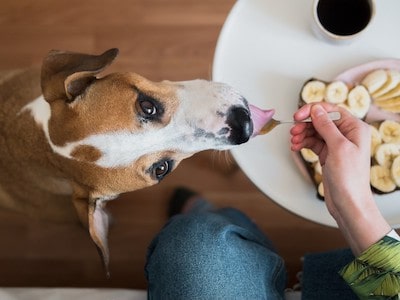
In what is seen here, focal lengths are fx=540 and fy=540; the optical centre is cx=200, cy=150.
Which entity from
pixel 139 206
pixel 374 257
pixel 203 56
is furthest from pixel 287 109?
pixel 139 206

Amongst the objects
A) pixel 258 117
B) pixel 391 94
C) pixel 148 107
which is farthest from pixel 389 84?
pixel 148 107

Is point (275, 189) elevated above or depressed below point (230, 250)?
above

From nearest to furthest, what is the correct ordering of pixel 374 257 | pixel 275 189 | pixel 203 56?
pixel 374 257
pixel 275 189
pixel 203 56

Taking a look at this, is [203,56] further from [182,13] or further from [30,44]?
[30,44]

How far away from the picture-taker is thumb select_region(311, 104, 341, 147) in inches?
48.5

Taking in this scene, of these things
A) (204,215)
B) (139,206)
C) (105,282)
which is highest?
(204,215)

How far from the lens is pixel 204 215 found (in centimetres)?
165

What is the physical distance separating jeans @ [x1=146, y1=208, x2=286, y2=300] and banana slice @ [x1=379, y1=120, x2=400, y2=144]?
46 centimetres

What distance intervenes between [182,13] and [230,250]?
1.09 meters

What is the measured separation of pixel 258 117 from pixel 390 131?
35cm

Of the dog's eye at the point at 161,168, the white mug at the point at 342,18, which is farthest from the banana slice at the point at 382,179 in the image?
the dog's eye at the point at 161,168

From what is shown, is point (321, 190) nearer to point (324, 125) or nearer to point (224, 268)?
point (324, 125)

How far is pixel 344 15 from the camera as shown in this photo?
1.41 meters

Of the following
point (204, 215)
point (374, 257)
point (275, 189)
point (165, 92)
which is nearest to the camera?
point (374, 257)
